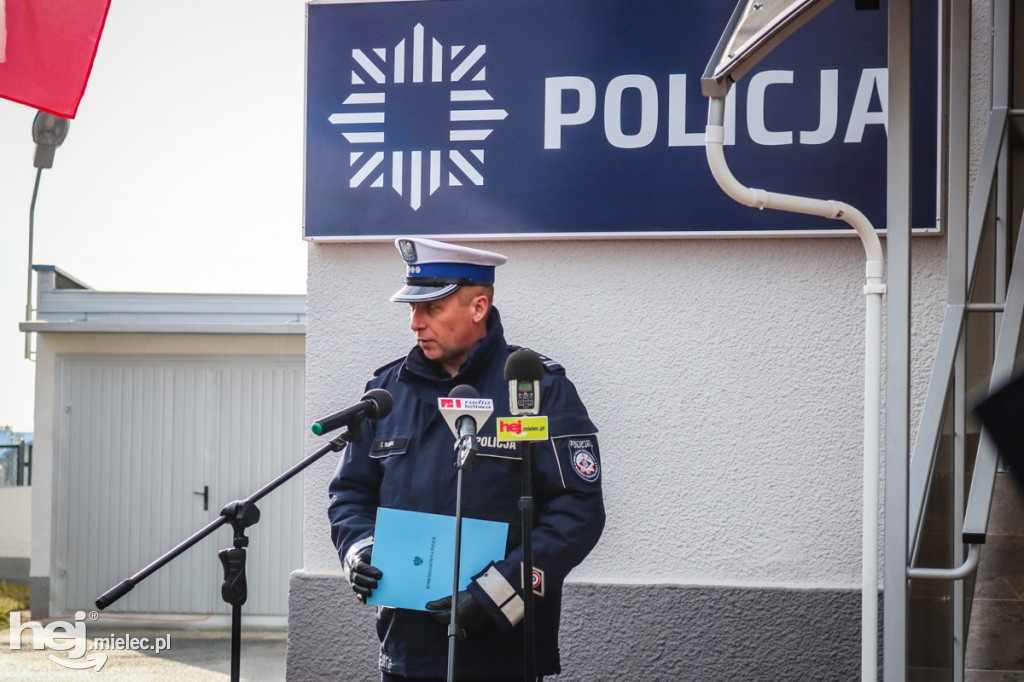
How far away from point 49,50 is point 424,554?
7.55 feet

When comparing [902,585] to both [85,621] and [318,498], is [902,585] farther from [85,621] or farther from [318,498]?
[85,621]

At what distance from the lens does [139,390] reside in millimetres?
10492

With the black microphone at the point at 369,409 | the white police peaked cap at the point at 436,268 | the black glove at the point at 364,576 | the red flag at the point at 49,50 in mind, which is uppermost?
the red flag at the point at 49,50

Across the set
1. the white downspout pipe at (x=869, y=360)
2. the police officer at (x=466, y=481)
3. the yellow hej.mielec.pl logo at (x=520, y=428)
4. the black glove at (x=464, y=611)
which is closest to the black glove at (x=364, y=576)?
the police officer at (x=466, y=481)

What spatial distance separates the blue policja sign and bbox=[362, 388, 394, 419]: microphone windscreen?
73.3 inches

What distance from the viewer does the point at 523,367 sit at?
306 centimetres

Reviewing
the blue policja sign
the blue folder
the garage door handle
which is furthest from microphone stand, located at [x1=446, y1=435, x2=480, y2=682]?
the garage door handle

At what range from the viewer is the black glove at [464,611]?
10.3 ft

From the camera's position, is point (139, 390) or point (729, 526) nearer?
point (729, 526)

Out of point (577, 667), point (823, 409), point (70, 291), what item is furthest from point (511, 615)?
point (70, 291)

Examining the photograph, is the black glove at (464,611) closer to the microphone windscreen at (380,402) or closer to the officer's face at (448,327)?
the microphone windscreen at (380,402)

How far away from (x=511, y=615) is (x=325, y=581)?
2.03 m

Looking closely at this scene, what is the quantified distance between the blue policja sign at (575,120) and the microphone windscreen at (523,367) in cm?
197

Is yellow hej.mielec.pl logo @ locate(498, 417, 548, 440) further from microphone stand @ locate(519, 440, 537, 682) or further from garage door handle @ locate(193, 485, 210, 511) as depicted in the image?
garage door handle @ locate(193, 485, 210, 511)
